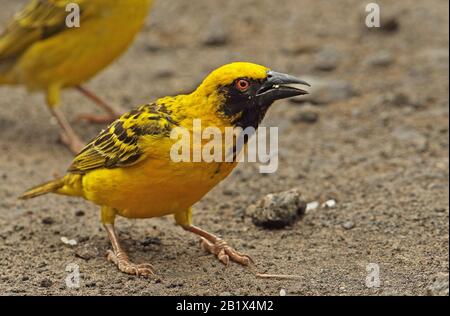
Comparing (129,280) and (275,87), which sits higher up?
(275,87)

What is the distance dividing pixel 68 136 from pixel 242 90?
360 centimetres

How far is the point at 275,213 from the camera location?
6164mm

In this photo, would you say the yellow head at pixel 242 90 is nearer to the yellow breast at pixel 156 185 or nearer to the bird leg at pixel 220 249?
the yellow breast at pixel 156 185

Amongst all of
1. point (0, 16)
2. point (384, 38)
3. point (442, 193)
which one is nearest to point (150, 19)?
point (0, 16)

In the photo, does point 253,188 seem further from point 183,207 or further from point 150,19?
point 150,19

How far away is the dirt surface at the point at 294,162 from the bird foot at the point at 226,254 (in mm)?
76

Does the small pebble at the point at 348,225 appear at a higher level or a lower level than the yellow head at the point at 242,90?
lower

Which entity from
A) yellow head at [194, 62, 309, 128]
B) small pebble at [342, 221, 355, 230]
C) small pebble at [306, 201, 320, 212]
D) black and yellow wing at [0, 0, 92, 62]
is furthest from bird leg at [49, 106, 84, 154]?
yellow head at [194, 62, 309, 128]

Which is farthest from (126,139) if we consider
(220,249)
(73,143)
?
(73,143)

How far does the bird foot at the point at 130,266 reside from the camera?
5391mm

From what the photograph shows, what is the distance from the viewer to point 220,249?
5.68 metres

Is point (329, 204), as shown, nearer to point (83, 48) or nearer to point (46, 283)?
point (46, 283)

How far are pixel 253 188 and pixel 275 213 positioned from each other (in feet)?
3.71

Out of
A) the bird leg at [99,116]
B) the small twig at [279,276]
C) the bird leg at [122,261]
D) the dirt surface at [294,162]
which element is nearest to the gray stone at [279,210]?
the dirt surface at [294,162]
